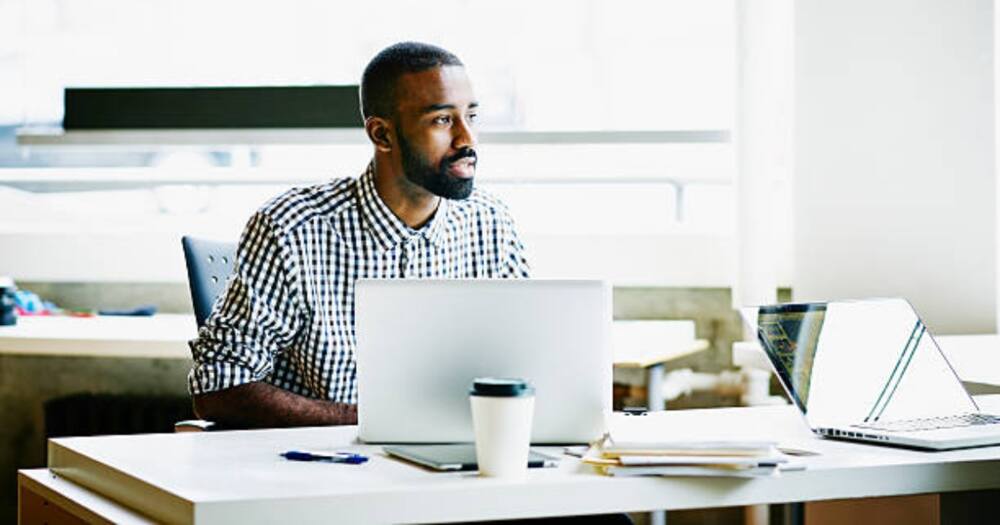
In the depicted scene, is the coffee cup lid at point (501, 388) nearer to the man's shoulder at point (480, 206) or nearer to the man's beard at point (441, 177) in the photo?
the man's beard at point (441, 177)

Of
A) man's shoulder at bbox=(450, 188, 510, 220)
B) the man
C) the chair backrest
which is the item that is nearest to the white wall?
man's shoulder at bbox=(450, 188, 510, 220)

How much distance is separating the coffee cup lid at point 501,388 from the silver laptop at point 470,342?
0.14m

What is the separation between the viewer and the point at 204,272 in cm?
246

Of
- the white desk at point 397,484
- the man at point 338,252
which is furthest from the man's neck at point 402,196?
the white desk at point 397,484

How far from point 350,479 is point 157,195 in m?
2.96

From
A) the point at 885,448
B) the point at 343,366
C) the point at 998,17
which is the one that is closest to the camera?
the point at 885,448

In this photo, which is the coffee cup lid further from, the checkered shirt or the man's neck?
the man's neck

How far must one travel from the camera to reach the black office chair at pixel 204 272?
2432 mm

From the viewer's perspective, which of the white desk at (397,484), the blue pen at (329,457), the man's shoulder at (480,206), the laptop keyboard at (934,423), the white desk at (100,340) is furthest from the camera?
the white desk at (100,340)

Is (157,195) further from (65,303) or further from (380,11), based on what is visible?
(380,11)

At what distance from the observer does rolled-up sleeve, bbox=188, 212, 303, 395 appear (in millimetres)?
2178

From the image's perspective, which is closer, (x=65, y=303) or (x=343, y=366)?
(x=343, y=366)

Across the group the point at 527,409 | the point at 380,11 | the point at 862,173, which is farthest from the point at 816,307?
the point at 380,11

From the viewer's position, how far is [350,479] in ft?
4.86
